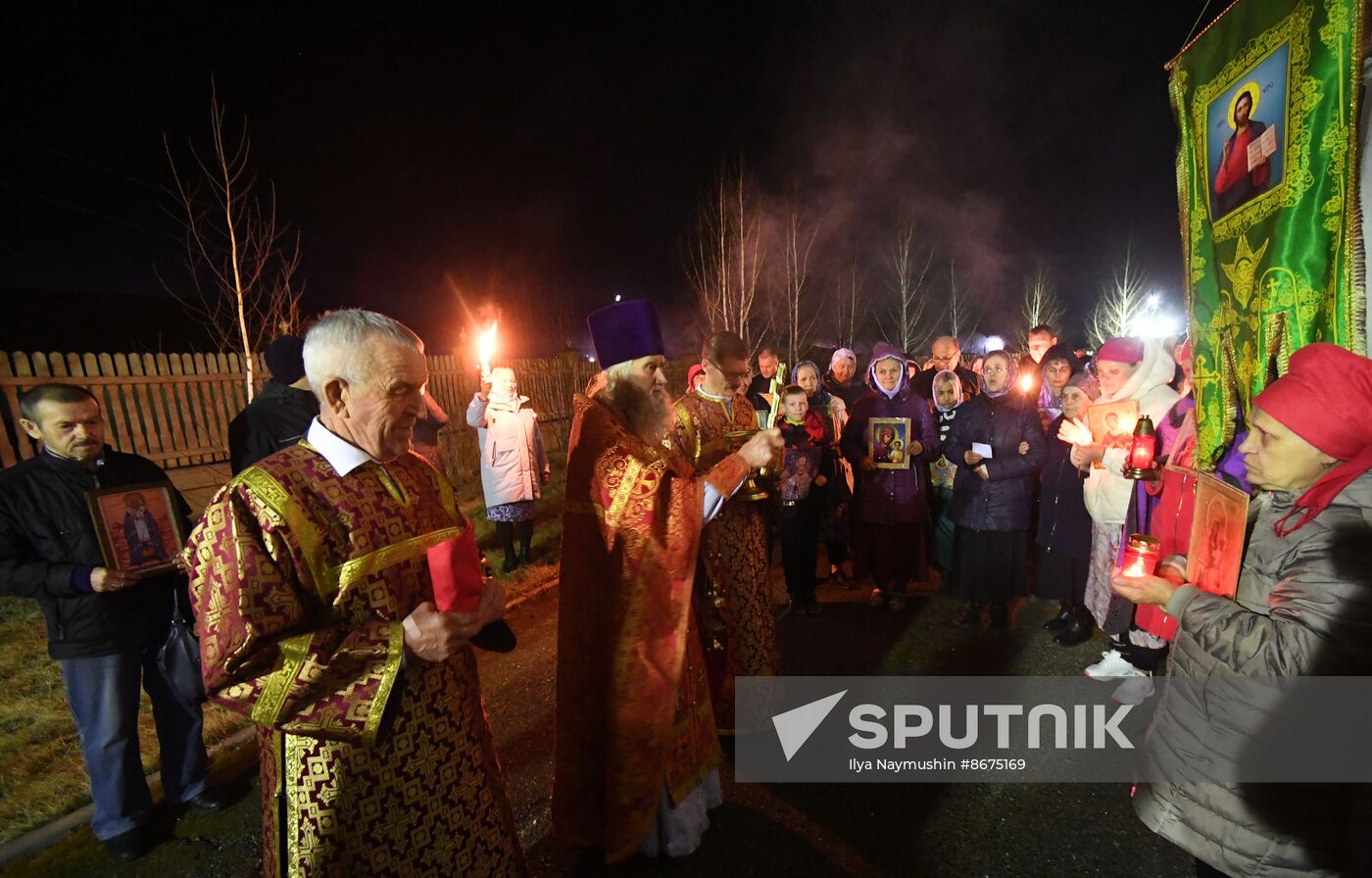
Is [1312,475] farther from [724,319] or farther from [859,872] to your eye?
[724,319]

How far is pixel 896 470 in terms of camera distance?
560 cm

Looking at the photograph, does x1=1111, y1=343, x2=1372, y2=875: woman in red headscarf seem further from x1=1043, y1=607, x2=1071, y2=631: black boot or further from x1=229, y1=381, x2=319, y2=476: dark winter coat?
x1=229, y1=381, x2=319, y2=476: dark winter coat

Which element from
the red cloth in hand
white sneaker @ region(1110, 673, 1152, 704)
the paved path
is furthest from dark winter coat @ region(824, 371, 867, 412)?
the red cloth in hand

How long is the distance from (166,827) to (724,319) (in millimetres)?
12293

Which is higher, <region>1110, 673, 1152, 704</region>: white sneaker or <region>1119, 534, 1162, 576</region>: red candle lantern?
<region>1119, 534, 1162, 576</region>: red candle lantern

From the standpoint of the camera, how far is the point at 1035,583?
213 inches

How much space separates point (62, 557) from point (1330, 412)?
17.2 ft

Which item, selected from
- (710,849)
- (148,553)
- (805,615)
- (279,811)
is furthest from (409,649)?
(805,615)

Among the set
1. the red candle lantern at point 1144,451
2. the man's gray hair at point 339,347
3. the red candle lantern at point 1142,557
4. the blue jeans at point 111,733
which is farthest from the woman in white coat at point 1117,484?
the blue jeans at point 111,733

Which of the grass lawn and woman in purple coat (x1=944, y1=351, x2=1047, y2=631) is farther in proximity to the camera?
woman in purple coat (x1=944, y1=351, x2=1047, y2=631)

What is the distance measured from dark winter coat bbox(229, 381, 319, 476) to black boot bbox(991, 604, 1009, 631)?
223 inches

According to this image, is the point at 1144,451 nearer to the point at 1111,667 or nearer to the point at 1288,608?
the point at 1288,608

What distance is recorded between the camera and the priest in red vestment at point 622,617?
2.37 m

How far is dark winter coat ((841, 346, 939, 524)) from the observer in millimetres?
5578
